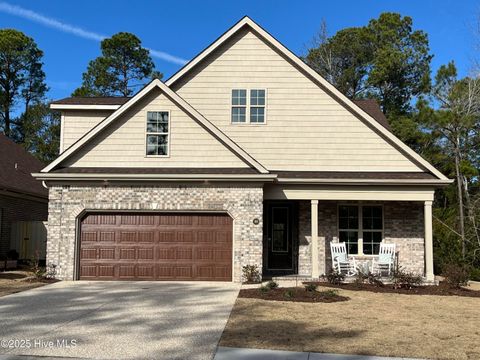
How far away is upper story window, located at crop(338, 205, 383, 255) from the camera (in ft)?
55.3

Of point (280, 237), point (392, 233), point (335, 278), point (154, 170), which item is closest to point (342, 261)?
point (335, 278)

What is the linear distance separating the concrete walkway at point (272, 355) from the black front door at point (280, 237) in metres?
10.1

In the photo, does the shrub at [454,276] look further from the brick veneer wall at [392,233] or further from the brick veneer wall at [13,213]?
the brick veneer wall at [13,213]

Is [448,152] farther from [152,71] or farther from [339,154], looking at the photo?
[152,71]

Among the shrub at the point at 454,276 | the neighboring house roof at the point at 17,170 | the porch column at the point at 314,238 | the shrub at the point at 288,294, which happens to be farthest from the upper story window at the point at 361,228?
the neighboring house roof at the point at 17,170

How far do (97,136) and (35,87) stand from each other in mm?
33393

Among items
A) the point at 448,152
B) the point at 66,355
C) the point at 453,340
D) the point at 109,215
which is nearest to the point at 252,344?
the point at 66,355

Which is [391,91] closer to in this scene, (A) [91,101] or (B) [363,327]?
(A) [91,101]

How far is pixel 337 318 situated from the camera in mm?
9492

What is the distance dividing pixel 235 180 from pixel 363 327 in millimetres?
6995

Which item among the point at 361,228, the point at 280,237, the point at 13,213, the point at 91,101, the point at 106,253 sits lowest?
the point at 106,253

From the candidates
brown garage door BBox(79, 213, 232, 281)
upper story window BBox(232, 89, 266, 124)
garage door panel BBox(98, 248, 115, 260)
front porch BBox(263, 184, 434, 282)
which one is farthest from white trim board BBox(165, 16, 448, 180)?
garage door panel BBox(98, 248, 115, 260)

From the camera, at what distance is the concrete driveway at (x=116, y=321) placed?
7078 millimetres

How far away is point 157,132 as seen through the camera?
15344 mm
